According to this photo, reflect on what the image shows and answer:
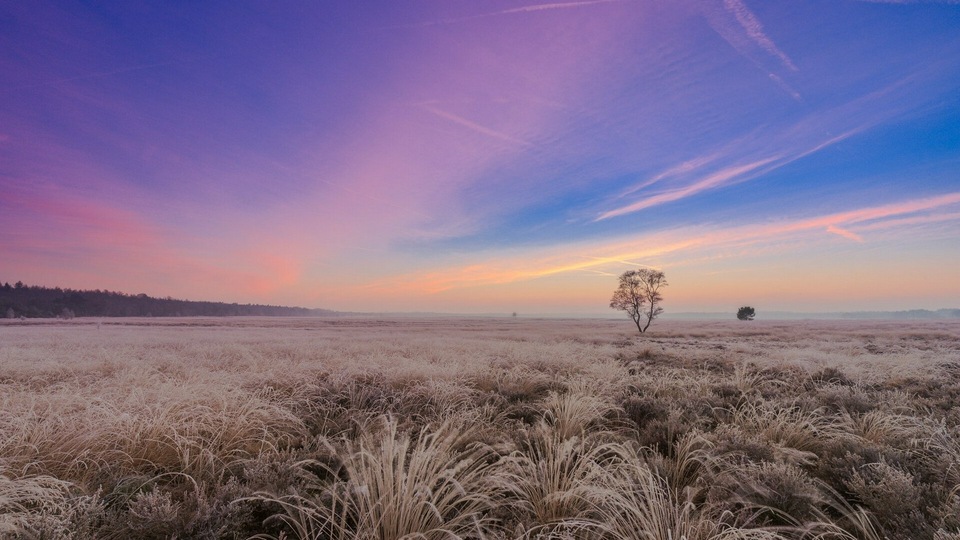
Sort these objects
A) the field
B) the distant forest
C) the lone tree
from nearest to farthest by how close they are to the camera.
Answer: the field → the lone tree → the distant forest

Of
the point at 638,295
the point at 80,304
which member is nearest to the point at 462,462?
the point at 638,295

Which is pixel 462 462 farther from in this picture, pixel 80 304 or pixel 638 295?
pixel 80 304

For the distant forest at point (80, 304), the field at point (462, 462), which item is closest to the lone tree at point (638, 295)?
the field at point (462, 462)

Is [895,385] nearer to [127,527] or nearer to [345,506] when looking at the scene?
[345,506]

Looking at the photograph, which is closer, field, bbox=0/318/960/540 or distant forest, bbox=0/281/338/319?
field, bbox=0/318/960/540

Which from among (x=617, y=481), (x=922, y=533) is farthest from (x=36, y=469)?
(x=922, y=533)

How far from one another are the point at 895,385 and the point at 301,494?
13.5 meters

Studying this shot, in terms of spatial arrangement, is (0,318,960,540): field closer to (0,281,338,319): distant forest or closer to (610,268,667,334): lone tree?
(610,268,667,334): lone tree

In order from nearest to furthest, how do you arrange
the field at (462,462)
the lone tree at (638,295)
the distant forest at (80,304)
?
the field at (462,462), the lone tree at (638,295), the distant forest at (80,304)

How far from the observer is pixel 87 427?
4.65 metres

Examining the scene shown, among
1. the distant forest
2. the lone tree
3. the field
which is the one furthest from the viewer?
the distant forest

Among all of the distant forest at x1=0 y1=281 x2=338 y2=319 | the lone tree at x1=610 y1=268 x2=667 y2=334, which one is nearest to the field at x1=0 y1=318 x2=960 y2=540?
the lone tree at x1=610 y1=268 x2=667 y2=334

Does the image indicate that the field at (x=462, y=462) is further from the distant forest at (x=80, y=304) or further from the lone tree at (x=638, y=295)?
the distant forest at (x=80, y=304)

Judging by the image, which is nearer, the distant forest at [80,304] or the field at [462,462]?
the field at [462,462]
